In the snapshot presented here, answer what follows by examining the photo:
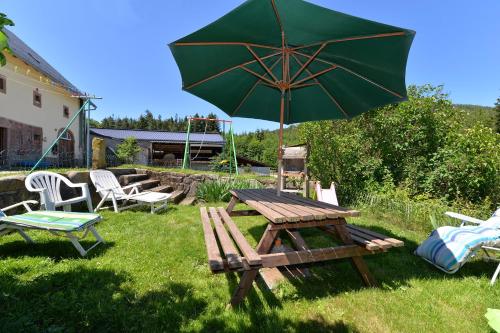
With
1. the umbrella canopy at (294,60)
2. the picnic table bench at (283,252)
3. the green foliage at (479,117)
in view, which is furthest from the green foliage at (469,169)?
the picnic table bench at (283,252)

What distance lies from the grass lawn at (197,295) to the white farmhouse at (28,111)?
30.0 ft

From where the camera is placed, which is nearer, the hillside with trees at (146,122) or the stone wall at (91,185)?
the stone wall at (91,185)

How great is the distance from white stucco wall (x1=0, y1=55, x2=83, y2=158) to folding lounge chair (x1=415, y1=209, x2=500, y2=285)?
12977mm

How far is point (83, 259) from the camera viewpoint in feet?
9.91

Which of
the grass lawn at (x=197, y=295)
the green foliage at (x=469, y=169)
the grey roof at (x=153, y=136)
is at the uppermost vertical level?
the grey roof at (x=153, y=136)

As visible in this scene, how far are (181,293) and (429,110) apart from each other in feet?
24.8

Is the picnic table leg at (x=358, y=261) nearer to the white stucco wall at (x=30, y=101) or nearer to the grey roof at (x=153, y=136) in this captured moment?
the white stucco wall at (x=30, y=101)

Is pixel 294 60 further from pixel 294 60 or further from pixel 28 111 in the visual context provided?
pixel 28 111

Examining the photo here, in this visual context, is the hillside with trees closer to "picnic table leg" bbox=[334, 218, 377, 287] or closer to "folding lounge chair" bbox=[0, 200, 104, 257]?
"folding lounge chair" bbox=[0, 200, 104, 257]

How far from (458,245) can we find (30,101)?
16651mm

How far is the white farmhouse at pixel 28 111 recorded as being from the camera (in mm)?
11102

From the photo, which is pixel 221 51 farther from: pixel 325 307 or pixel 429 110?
pixel 429 110

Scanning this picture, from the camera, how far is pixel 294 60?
4.10 metres

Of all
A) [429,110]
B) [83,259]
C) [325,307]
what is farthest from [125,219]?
[429,110]
